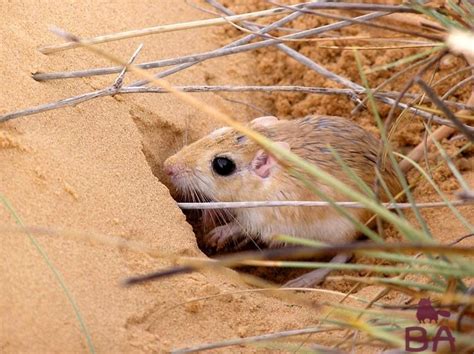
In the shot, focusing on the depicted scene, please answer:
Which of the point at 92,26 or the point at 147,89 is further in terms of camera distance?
the point at 92,26

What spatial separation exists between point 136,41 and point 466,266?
9.54 ft

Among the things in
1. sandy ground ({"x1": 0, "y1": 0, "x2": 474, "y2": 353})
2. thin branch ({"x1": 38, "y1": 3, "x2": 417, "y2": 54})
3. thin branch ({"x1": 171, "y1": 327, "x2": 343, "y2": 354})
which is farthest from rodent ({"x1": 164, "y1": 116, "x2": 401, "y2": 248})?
thin branch ({"x1": 171, "y1": 327, "x2": 343, "y2": 354})

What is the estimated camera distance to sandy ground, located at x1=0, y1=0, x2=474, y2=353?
2.67m

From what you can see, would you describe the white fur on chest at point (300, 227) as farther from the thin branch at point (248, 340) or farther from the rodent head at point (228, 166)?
the thin branch at point (248, 340)

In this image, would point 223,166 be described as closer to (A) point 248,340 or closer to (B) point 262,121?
(B) point 262,121

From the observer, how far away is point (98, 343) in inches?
104

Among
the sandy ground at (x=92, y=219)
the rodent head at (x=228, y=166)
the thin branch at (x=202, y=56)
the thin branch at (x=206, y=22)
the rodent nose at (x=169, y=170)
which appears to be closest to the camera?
the thin branch at (x=206, y=22)

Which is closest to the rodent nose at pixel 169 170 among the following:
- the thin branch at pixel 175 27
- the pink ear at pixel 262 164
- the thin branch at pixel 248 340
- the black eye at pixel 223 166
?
the black eye at pixel 223 166

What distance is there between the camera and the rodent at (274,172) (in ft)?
14.7

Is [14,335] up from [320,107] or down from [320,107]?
down

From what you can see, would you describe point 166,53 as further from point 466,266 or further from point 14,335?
point 466,266

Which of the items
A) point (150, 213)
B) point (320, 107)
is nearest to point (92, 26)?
point (150, 213)

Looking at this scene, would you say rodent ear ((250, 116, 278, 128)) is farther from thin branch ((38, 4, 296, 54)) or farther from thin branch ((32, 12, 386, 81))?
thin branch ((38, 4, 296, 54))

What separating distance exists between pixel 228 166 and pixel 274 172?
0.91 ft
